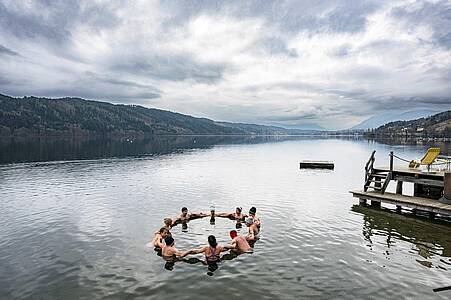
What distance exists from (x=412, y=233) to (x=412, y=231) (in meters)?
0.53

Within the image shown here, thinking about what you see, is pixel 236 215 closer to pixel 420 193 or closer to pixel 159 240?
pixel 159 240

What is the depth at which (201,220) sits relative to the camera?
2648 cm

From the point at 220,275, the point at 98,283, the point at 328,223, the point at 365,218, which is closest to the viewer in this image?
the point at 98,283

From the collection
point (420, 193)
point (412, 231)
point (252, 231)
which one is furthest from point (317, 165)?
point (252, 231)

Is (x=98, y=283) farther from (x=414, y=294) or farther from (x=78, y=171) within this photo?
(x=78, y=171)

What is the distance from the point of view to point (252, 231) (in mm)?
A: 21953

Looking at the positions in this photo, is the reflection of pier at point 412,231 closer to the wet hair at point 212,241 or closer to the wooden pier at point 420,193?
the wooden pier at point 420,193

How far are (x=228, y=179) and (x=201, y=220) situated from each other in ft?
77.0

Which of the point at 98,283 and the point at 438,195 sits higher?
the point at 438,195

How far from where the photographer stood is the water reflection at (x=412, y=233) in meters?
19.0

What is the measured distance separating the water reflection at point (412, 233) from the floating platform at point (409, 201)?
1.14 m

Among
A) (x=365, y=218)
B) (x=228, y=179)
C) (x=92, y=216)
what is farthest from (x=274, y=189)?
(x=92, y=216)

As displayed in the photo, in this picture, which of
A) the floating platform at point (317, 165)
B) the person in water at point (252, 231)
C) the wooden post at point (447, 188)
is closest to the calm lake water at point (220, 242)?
the person in water at point (252, 231)

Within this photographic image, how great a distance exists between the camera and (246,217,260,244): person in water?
2106cm
